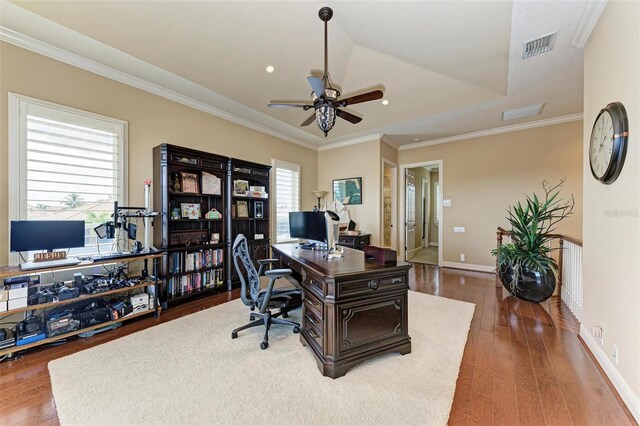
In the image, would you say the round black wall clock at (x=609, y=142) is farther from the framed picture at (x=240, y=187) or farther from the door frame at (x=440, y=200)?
the framed picture at (x=240, y=187)

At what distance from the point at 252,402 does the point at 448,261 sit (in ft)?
17.2

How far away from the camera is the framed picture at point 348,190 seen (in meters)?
5.60

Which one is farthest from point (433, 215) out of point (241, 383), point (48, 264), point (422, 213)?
point (48, 264)

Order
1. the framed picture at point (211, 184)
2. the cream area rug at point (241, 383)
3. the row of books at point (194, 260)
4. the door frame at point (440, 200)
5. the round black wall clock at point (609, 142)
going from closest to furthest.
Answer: the cream area rug at point (241, 383) < the round black wall clock at point (609, 142) < the row of books at point (194, 260) < the framed picture at point (211, 184) < the door frame at point (440, 200)

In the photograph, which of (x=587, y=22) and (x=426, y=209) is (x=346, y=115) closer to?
(x=587, y=22)

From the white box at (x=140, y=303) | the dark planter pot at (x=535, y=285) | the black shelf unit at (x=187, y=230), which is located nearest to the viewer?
the white box at (x=140, y=303)

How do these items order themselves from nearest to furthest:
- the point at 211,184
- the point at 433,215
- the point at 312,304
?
the point at 312,304 < the point at 211,184 < the point at 433,215

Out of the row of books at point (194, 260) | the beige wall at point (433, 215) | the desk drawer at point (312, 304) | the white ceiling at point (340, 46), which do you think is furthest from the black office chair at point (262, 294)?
the beige wall at point (433, 215)

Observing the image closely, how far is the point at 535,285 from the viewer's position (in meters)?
3.14

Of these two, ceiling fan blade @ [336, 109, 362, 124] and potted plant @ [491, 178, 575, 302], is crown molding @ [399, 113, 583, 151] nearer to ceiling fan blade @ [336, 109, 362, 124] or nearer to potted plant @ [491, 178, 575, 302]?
potted plant @ [491, 178, 575, 302]

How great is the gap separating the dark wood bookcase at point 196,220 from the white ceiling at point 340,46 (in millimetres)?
1011

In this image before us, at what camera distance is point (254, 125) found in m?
4.79

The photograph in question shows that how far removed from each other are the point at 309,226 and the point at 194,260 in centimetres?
180

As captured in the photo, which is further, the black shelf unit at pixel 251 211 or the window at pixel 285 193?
the window at pixel 285 193
